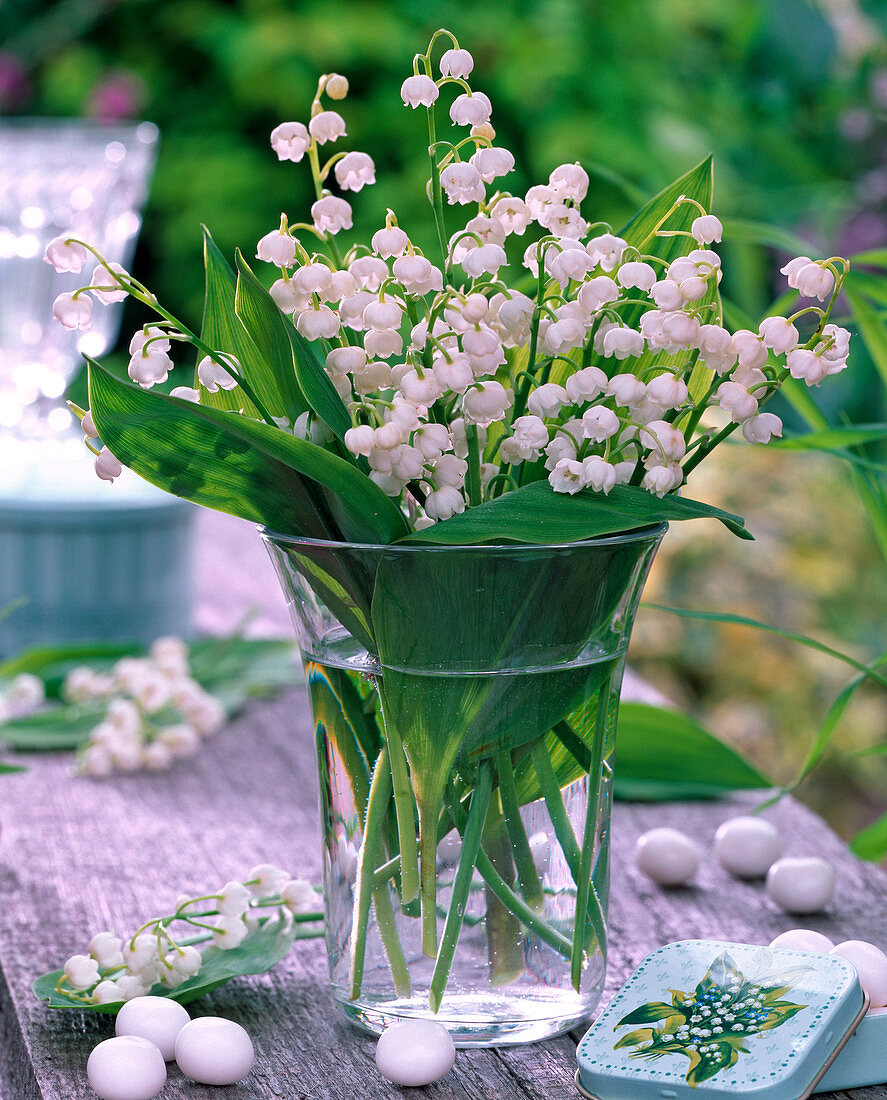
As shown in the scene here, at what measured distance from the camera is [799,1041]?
17.6 inches

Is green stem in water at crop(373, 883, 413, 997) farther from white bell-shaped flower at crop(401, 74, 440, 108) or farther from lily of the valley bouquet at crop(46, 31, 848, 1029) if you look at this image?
white bell-shaped flower at crop(401, 74, 440, 108)

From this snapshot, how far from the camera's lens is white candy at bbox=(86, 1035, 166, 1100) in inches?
18.7

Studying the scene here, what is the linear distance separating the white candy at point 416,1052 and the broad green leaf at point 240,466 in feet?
0.59

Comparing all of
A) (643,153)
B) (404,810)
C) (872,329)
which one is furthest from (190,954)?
(643,153)

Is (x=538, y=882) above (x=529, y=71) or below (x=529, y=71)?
below

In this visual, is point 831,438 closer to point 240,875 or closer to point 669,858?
point 669,858

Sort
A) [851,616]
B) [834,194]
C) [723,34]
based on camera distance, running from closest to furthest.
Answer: [851,616], [834,194], [723,34]

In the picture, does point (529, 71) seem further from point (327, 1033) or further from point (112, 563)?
point (327, 1033)

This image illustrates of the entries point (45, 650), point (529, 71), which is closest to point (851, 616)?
point (529, 71)

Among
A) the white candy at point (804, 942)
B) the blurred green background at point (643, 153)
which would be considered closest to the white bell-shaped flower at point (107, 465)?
the white candy at point (804, 942)

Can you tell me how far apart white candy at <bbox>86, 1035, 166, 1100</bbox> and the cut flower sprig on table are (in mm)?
47

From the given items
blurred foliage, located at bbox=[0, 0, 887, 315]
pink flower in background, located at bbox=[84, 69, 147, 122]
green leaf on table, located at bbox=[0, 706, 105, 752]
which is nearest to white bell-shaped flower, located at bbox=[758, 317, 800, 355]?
green leaf on table, located at bbox=[0, 706, 105, 752]

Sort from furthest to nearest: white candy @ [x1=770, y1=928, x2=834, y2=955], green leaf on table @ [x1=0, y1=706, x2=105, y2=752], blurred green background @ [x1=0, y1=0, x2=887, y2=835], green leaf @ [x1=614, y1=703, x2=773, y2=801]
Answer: blurred green background @ [x1=0, y1=0, x2=887, y2=835]
green leaf on table @ [x1=0, y1=706, x2=105, y2=752]
green leaf @ [x1=614, y1=703, x2=773, y2=801]
white candy @ [x1=770, y1=928, x2=834, y2=955]

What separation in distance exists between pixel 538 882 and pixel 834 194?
2.24 meters
